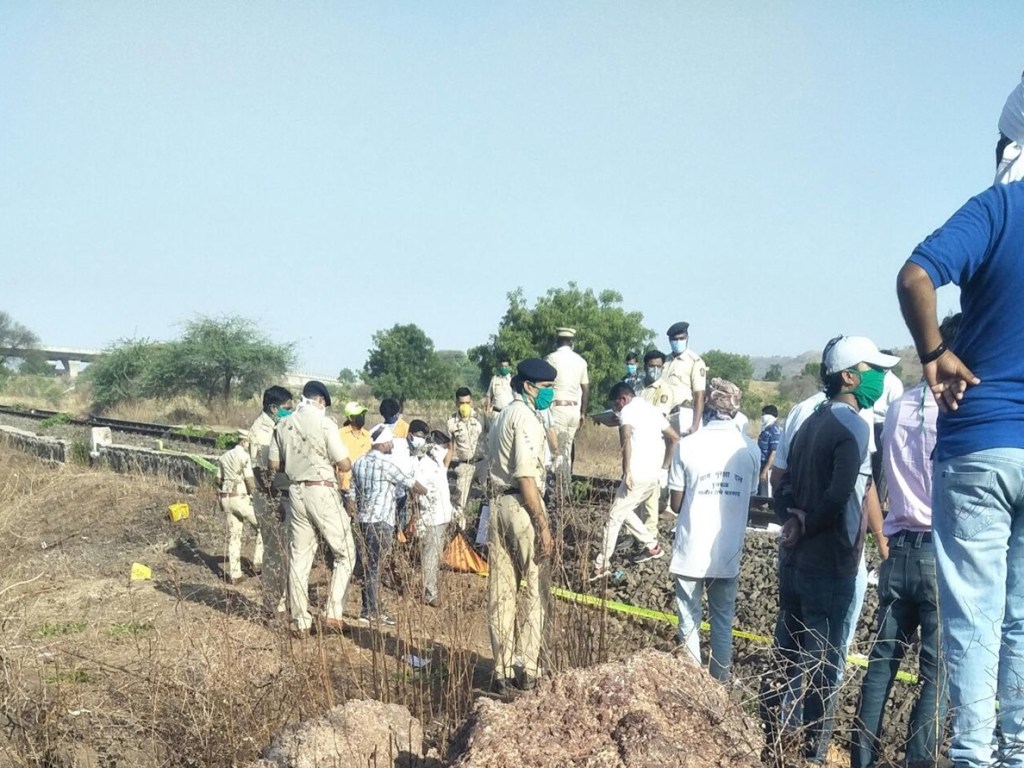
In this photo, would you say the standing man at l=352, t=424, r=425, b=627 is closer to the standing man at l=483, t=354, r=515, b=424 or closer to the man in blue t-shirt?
the standing man at l=483, t=354, r=515, b=424

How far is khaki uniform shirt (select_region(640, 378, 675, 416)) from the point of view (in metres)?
11.1

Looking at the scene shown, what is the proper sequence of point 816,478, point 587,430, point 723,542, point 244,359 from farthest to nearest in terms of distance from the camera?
point 244,359, point 587,430, point 723,542, point 816,478

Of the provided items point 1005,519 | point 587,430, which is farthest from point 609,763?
point 587,430

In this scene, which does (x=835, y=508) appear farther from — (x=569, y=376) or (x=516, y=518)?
(x=569, y=376)

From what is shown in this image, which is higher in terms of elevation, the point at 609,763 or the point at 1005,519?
the point at 1005,519

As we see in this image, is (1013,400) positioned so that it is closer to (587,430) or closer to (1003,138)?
(1003,138)

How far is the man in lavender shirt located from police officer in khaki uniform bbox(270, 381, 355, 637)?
4.89 metres

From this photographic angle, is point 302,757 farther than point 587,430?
No

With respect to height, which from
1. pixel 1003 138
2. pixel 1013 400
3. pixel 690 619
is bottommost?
pixel 690 619

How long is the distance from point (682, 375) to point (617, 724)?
8836 mm

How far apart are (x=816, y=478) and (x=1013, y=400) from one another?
5.63 feet

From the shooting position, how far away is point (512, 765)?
252 centimetres

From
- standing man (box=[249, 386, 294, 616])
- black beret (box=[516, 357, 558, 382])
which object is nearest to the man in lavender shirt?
black beret (box=[516, 357, 558, 382])

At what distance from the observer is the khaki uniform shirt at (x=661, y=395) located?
436 inches
